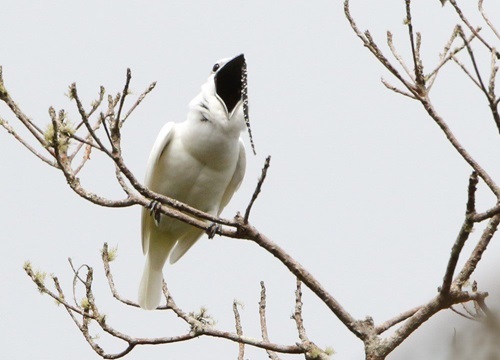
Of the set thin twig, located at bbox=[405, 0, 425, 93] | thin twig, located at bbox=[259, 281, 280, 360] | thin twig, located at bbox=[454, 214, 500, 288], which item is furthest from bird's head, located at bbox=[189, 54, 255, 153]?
thin twig, located at bbox=[454, 214, 500, 288]

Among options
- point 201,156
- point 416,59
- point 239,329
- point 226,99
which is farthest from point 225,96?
point 416,59

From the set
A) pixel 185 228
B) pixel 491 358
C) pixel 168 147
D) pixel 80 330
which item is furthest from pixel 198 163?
pixel 491 358

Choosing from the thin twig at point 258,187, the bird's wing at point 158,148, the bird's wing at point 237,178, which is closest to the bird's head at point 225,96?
the bird's wing at point 158,148

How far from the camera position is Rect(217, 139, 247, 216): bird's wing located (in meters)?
4.76

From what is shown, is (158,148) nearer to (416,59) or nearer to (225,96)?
(225,96)

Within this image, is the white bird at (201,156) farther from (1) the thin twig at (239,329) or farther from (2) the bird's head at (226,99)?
(1) the thin twig at (239,329)

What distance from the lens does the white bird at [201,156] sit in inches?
171

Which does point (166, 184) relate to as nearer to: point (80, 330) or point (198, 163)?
point (198, 163)

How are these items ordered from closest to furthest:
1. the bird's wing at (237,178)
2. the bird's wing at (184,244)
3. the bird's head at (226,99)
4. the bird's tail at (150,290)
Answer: the bird's head at (226,99) → the bird's tail at (150,290) → the bird's wing at (237,178) → the bird's wing at (184,244)

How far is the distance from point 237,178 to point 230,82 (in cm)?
81

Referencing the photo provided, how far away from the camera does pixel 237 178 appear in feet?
16.0

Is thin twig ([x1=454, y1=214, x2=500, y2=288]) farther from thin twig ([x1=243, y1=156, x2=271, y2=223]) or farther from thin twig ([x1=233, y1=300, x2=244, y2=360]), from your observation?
thin twig ([x1=233, y1=300, x2=244, y2=360])

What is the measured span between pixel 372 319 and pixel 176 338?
3.38 feet

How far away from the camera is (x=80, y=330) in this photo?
3.23 metres
